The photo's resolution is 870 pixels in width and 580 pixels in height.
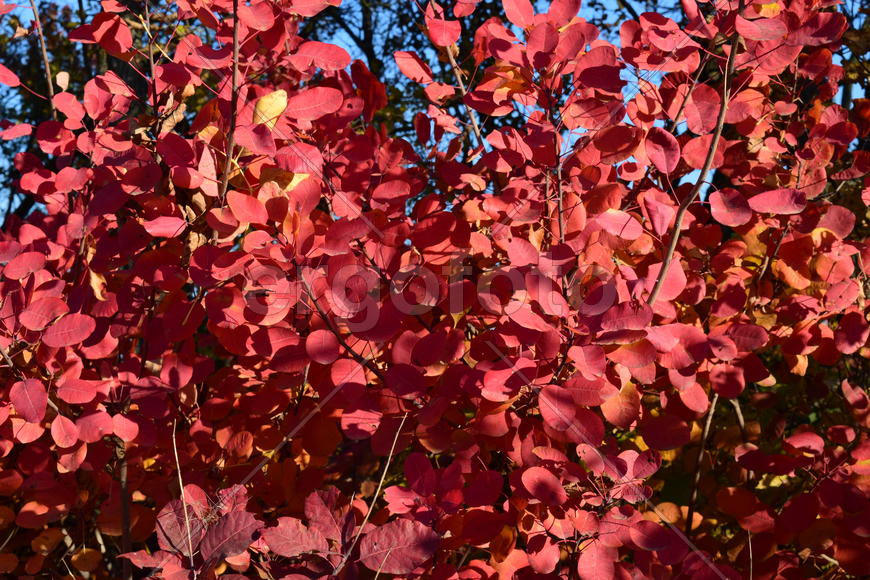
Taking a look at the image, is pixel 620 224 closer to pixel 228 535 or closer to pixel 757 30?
pixel 757 30

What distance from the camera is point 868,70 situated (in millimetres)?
2475

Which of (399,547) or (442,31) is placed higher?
(442,31)

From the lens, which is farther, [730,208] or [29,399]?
[29,399]

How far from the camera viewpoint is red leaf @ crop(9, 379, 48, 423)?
128 centimetres

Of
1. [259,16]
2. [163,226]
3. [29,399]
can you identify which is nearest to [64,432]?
[29,399]

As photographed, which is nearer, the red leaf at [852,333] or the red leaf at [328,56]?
the red leaf at [328,56]

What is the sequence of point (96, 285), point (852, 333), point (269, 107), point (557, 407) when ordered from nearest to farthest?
point (557, 407), point (269, 107), point (852, 333), point (96, 285)

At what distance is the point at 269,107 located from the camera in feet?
4.04

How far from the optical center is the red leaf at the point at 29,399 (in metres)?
1.28

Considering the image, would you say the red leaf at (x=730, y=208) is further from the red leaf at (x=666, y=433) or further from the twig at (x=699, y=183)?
the red leaf at (x=666, y=433)

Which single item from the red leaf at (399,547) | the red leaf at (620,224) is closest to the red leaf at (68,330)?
the red leaf at (399,547)

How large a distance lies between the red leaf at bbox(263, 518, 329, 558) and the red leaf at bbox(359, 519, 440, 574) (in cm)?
6

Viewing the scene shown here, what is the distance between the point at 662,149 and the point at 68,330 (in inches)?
41.9

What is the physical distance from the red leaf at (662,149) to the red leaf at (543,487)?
515 millimetres
